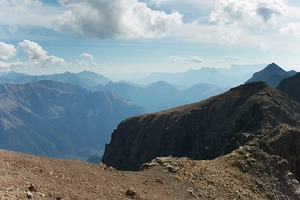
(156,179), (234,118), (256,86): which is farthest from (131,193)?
(256,86)

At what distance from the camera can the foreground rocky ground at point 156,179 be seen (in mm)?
25609

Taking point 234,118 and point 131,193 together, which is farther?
point 234,118

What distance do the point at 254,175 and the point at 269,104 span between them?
331 feet

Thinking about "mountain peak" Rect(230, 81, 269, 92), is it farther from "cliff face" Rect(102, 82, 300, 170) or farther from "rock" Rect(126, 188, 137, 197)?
"rock" Rect(126, 188, 137, 197)

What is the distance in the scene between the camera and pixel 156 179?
1527 inches

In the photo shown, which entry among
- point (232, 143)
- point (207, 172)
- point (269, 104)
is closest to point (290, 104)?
point (269, 104)

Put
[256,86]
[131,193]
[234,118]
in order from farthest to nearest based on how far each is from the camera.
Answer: [256,86] → [234,118] → [131,193]

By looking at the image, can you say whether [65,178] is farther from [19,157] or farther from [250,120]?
[250,120]

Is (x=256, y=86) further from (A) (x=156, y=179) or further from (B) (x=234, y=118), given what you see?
(A) (x=156, y=179)

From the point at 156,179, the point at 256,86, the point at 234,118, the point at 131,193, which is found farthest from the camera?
the point at 256,86

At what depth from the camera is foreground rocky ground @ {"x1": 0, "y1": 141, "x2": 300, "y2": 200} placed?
25609 millimetres

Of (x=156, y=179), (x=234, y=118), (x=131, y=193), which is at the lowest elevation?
(x=234, y=118)

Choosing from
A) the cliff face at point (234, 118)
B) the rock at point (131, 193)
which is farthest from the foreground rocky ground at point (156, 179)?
the cliff face at point (234, 118)

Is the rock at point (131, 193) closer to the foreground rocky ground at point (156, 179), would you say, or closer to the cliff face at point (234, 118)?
the foreground rocky ground at point (156, 179)
